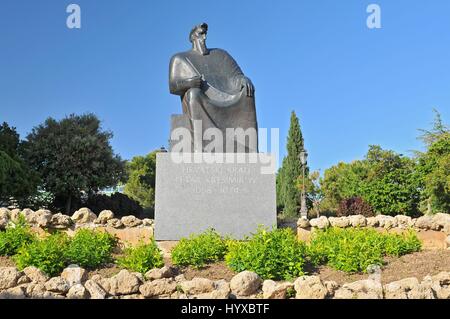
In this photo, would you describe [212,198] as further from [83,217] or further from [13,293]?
[13,293]

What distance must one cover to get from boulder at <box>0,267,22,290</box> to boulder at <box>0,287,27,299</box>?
13 centimetres

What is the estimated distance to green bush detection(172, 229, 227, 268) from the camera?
6.70m

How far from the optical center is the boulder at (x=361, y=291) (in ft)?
15.1

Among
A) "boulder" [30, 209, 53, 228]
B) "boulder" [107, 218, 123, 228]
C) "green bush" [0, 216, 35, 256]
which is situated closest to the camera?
"green bush" [0, 216, 35, 256]

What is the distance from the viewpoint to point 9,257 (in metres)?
6.96

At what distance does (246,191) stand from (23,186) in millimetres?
15207

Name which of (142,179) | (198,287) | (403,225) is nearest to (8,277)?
(198,287)

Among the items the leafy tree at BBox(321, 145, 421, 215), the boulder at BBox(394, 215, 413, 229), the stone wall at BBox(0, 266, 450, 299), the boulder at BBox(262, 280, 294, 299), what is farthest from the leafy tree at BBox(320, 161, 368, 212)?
the boulder at BBox(262, 280, 294, 299)

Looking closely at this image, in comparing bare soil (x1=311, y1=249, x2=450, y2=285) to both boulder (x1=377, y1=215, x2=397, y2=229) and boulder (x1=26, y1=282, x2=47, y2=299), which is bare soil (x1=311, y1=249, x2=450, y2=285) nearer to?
boulder (x1=377, y1=215, x2=397, y2=229)

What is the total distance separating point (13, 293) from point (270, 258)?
293cm

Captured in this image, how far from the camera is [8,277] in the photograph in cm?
497

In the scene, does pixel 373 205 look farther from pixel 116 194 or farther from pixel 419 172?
pixel 116 194
